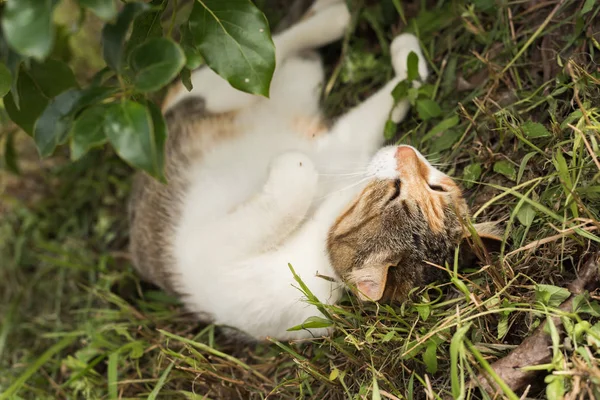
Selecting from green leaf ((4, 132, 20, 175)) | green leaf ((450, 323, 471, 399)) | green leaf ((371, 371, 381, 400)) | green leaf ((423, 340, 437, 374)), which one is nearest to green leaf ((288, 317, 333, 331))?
green leaf ((371, 371, 381, 400))

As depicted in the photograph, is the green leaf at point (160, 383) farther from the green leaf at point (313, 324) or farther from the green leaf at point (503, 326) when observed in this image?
the green leaf at point (503, 326)

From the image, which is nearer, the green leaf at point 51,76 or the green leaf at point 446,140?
the green leaf at point 51,76

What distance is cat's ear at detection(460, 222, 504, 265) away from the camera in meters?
2.13

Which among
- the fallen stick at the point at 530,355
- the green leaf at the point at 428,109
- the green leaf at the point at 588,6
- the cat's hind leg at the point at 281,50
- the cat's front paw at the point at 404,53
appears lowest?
the fallen stick at the point at 530,355

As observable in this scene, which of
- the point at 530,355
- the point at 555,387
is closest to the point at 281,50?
the point at 530,355

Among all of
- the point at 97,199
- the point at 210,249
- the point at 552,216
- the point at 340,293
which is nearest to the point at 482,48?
the point at 552,216

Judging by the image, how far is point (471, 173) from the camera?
2.45 metres

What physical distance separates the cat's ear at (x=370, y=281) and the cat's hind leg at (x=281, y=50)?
3.52ft

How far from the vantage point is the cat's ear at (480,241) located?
6.98 feet

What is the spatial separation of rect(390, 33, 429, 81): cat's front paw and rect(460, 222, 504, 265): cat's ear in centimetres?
87

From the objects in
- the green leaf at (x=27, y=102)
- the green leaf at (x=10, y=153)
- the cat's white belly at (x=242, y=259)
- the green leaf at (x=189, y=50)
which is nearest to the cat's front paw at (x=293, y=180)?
the cat's white belly at (x=242, y=259)

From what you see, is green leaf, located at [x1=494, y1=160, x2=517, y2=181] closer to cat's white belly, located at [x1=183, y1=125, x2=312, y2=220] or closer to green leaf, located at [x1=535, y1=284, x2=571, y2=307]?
green leaf, located at [x1=535, y1=284, x2=571, y2=307]

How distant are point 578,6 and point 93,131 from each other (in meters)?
2.08

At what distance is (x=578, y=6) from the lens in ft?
7.80
